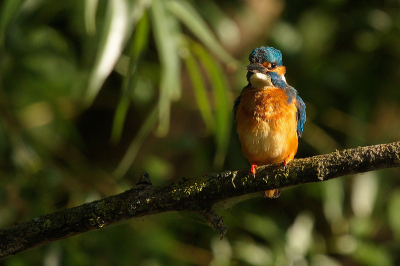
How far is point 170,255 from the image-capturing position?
3557 millimetres

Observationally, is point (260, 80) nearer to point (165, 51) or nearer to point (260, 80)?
point (260, 80)

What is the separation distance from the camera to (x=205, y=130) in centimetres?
405

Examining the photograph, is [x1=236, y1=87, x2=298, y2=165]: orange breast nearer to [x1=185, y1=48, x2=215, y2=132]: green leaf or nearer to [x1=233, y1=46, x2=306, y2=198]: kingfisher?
[x1=233, y1=46, x2=306, y2=198]: kingfisher

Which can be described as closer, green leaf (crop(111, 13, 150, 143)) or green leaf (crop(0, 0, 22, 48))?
green leaf (crop(0, 0, 22, 48))

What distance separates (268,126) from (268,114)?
2.8 inches

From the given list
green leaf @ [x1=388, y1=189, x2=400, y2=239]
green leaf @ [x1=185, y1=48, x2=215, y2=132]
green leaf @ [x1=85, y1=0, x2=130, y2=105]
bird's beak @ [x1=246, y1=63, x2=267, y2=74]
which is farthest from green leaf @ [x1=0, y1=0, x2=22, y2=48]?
green leaf @ [x1=388, y1=189, x2=400, y2=239]

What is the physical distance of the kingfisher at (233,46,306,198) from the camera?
265 centimetres

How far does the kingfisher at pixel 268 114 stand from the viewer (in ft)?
8.69

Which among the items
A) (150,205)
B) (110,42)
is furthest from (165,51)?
(150,205)

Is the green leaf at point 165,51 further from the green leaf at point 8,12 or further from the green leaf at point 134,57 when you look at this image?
the green leaf at point 8,12

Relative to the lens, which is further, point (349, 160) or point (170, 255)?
point (170, 255)

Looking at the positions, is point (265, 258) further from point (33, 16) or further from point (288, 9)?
point (33, 16)

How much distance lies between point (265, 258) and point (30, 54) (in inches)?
100

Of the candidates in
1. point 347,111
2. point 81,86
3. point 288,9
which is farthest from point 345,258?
point 81,86
